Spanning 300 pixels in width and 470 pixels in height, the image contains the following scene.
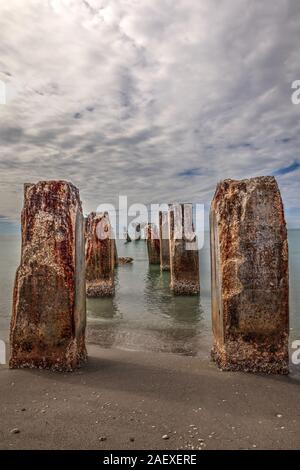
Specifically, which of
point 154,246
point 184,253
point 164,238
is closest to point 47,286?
point 184,253

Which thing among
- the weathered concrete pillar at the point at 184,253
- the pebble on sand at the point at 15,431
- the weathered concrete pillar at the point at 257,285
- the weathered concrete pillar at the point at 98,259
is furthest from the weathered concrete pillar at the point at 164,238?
the pebble on sand at the point at 15,431

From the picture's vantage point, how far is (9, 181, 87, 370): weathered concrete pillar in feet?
13.8

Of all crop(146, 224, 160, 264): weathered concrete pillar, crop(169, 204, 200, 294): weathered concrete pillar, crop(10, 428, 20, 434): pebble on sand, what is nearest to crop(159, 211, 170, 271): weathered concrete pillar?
crop(146, 224, 160, 264): weathered concrete pillar

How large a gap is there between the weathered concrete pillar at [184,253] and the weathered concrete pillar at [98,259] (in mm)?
2193

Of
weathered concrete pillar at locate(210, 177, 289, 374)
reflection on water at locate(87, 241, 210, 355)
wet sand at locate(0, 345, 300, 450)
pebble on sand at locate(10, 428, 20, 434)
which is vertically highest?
weathered concrete pillar at locate(210, 177, 289, 374)

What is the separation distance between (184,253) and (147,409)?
835 cm

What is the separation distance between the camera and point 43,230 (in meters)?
4.33

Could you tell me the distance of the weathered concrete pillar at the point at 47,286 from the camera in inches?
166

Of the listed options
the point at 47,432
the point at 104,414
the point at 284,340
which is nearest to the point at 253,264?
the point at 284,340

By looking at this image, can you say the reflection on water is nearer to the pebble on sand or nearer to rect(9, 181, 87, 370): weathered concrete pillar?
rect(9, 181, 87, 370): weathered concrete pillar

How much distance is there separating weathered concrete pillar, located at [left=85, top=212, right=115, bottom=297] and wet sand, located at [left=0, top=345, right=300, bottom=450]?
7.18m

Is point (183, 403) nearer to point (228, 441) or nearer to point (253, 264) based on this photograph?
point (228, 441)

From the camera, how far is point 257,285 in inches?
166

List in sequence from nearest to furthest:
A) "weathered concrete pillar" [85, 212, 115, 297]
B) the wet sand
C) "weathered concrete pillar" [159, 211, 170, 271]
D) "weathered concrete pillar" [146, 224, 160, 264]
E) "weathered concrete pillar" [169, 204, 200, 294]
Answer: the wet sand → "weathered concrete pillar" [169, 204, 200, 294] → "weathered concrete pillar" [85, 212, 115, 297] → "weathered concrete pillar" [159, 211, 170, 271] → "weathered concrete pillar" [146, 224, 160, 264]
